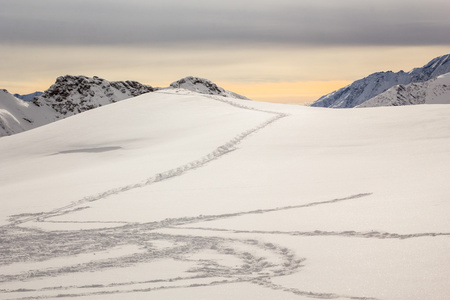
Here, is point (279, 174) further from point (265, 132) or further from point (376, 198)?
point (265, 132)

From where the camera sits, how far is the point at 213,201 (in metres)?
14.4

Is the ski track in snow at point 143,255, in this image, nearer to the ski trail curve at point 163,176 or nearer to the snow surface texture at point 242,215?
the snow surface texture at point 242,215

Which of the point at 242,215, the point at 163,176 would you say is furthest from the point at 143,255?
the point at 163,176

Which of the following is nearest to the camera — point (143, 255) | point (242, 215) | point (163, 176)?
point (143, 255)

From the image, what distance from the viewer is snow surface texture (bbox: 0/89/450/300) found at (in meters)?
8.52

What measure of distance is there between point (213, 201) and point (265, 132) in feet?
37.6

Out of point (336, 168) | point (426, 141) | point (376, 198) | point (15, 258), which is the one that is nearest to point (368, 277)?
point (376, 198)

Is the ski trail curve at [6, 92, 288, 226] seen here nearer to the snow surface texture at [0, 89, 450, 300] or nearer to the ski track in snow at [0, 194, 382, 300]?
the snow surface texture at [0, 89, 450, 300]

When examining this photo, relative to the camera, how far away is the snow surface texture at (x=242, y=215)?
8.52 meters

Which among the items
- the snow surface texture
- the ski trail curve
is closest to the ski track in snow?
the snow surface texture

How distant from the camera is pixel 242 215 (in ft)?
41.8

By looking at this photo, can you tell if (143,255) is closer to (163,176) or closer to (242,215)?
A: (242,215)

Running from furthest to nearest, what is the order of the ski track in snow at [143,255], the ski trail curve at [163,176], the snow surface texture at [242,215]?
the ski trail curve at [163,176] < the ski track in snow at [143,255] < the snow surface texture at [242,215]

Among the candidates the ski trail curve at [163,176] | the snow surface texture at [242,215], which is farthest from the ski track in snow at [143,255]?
the ski trail curve at [163,176]
